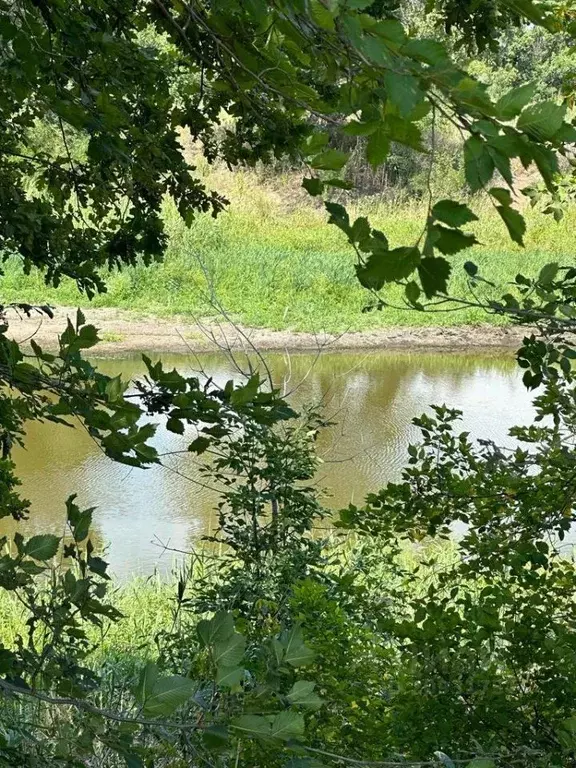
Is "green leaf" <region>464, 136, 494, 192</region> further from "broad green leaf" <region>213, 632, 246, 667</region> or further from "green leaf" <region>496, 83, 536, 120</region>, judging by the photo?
"broad green leaf" <region>213, 632, 246, 667</region>

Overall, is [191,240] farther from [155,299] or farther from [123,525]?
[123,525]

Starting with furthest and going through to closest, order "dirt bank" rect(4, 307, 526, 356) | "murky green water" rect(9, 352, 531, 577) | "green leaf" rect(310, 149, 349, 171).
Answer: "dirt bank" rect(4, 307, 526, 356) → "murky green water" rect(9, 352, 531, 577) → "green leaf" rect(310, 149, 349, 171)

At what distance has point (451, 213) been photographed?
2.29ft

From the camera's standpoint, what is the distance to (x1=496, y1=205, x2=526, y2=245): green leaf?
707 mm

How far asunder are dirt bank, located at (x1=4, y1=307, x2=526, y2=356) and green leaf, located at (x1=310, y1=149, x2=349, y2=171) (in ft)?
39.3

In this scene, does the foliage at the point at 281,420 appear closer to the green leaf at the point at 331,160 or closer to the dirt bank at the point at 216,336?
the green leaf at the point at 331,160

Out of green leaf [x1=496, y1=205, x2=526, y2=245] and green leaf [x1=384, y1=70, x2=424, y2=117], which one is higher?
green leaf [x1=384, y1=70, x2=424, y2=117]

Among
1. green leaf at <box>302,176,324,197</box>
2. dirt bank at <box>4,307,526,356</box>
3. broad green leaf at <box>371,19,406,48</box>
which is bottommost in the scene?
dirt bank at <box>4,307,526,356</box>

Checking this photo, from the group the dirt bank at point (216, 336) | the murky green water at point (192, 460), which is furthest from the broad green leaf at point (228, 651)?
the dirt bank at point (216, 336)

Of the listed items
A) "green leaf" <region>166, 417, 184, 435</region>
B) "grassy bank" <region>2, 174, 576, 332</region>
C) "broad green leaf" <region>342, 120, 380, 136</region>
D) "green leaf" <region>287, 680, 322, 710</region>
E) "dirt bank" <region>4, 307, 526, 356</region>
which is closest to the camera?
"broad green leaf" <region>342, 120, 380, 136</region>

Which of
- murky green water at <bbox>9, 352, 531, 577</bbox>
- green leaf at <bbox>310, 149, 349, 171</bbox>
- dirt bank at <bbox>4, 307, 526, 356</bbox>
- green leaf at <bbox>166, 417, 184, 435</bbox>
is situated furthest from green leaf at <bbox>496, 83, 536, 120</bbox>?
dirt bank at <bbox>4, 307, 526, 356</bbox>

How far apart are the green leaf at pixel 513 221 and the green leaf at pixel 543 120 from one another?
6 cm

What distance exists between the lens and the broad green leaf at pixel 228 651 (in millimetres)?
1036

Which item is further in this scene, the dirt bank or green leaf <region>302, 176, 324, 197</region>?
the dirt bank
